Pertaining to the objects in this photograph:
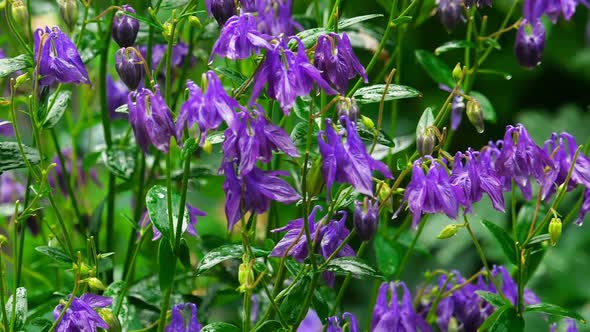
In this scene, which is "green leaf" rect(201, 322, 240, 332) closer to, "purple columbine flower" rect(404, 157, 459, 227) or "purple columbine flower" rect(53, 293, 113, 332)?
"purple columbine flower" rect(53, 293, 113, 332)

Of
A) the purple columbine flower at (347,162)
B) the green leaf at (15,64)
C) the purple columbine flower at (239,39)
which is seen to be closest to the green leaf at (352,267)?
the purple columbine flower at (347,162)

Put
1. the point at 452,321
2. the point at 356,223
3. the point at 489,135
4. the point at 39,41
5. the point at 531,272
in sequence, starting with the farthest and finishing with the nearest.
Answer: the point at 489,135 → the point at 452,321 → the point at 531,272 → the point at 39,41 → the point at 356,223

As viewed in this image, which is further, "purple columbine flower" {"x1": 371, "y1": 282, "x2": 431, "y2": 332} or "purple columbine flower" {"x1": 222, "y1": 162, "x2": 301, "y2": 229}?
"purple columbine flower" {"x1": 371, "y1": 282, "x2": 431, "y2": 332}

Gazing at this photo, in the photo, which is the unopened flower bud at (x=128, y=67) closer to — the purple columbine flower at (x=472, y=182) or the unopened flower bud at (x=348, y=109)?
the unopened flower bud at (x=348, y=109)

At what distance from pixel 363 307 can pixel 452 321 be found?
1.58 meters

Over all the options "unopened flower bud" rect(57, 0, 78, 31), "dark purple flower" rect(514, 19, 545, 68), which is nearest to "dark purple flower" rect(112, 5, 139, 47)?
"unopened flower bud" rect(57, 0, 78, 31)

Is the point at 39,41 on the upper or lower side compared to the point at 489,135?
upper

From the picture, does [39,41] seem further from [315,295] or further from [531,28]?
[531,28]

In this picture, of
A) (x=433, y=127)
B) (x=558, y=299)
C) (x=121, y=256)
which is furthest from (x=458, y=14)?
(x=558, y=299)

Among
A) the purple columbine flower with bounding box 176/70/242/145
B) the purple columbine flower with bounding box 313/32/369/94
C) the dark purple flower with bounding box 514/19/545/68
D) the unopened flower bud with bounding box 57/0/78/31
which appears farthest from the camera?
the dark purple flower with bounding box 514/19/545/68

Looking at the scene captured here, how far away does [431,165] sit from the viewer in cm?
116

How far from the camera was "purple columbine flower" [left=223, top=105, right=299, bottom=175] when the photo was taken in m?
1.07

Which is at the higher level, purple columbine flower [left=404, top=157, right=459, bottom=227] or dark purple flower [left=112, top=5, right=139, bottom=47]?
dark purple flower [left=112, top=5, right=139, bottom=47]

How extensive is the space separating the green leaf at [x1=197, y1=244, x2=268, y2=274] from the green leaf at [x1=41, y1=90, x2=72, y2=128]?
0.31 m
